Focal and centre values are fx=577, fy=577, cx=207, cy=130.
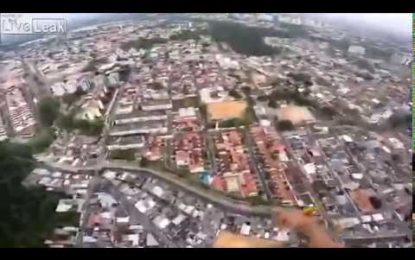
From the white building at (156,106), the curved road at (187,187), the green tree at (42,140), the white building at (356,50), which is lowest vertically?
the curved road at (187,187)

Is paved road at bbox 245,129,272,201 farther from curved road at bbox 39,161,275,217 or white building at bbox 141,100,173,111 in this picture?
white building at bbox 141,100,173,111

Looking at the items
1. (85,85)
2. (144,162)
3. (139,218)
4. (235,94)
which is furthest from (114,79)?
(139,218)

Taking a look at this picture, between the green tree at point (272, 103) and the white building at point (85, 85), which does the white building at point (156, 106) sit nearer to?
the white building at point (85, 85)

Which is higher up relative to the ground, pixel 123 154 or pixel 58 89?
pixel 58 89

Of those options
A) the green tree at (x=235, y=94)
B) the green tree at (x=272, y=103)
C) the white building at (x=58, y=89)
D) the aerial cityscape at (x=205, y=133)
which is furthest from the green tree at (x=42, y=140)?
the green tree at (x=272, y=103)

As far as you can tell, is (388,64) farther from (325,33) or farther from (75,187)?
(75,187)

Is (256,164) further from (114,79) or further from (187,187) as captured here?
(114,79)

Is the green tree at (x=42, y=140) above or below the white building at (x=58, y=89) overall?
below

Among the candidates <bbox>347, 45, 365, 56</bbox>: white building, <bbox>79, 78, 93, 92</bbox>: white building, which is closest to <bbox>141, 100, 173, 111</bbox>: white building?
<bbox>79, 78, 93, 92</bbox>: white building

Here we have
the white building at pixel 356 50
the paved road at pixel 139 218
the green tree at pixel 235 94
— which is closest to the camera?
the paved road at pixel 139 218
